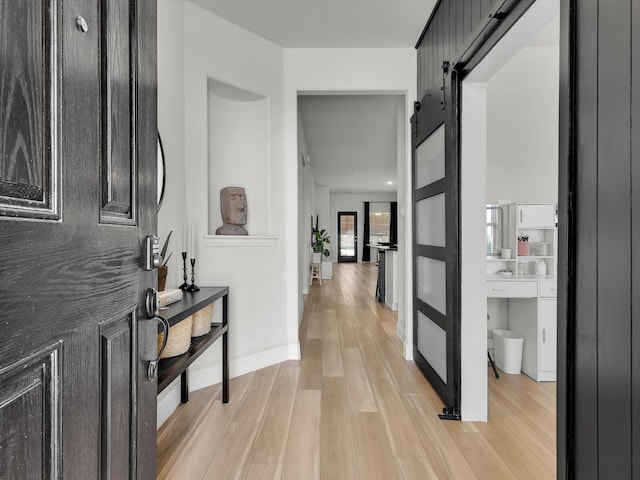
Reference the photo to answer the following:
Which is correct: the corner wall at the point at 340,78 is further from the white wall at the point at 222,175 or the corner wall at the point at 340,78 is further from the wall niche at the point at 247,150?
the wall niche at the point at 247,150

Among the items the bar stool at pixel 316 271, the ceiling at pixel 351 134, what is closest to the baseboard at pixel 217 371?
the ceiling at pixel 351 134

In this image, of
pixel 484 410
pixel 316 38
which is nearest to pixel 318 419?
pixel 484 410

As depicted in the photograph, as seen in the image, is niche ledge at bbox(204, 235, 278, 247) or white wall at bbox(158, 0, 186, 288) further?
niche ledge at bbox(204, 235, 278, 247)

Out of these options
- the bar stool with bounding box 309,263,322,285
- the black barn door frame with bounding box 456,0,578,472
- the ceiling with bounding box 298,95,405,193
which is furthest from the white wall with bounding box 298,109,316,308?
the black barn door frame with bounding box 456,0,578,472

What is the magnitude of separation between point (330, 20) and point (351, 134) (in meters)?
3.14

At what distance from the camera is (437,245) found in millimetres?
2549

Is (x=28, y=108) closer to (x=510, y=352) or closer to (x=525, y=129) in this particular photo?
(x=510, y=352)

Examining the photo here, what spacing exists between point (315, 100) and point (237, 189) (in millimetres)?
2046

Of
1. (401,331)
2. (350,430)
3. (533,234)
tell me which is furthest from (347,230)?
(350,430)

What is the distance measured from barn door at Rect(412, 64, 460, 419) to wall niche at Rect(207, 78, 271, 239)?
4.33 ft

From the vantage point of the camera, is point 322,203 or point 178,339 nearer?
point 178,339

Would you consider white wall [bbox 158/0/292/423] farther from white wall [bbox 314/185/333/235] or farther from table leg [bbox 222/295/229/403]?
white wall [bbox 314/185/333/235]

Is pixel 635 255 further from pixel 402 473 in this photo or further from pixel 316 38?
pixel 316 38

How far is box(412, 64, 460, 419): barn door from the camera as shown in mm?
2215
